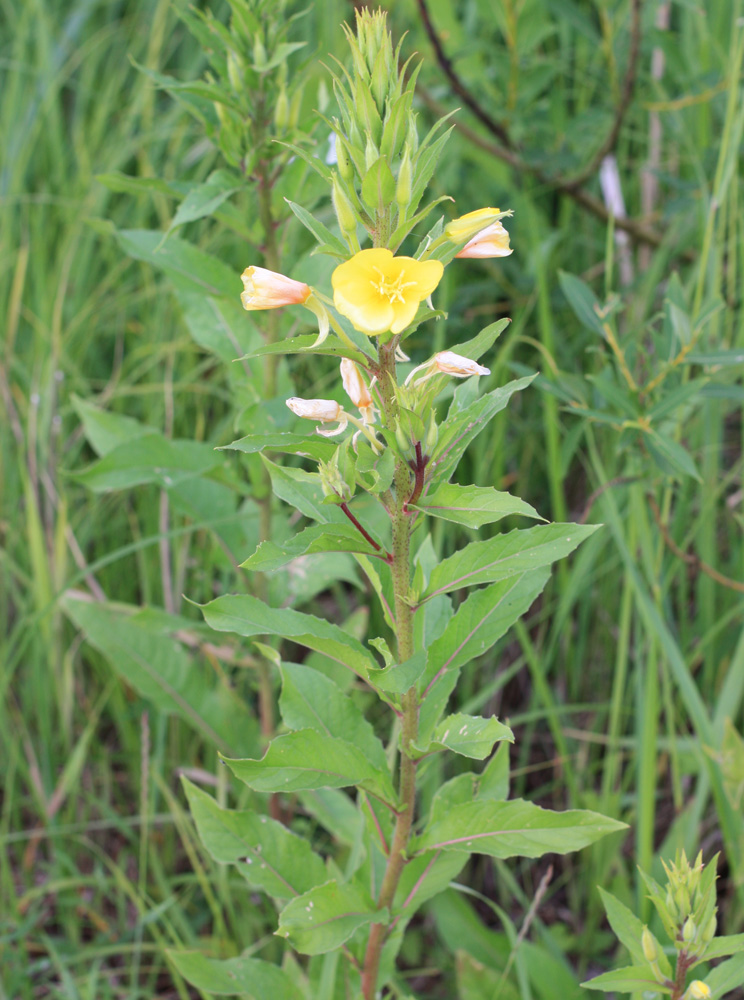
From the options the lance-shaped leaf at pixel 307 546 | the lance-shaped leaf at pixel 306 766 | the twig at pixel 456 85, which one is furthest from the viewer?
the twig at pixel 456 85

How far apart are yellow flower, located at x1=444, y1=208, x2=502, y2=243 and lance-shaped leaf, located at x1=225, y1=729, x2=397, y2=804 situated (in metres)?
0.70

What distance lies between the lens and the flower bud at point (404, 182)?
41.0 inches

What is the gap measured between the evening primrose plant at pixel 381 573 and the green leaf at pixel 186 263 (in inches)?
26.1

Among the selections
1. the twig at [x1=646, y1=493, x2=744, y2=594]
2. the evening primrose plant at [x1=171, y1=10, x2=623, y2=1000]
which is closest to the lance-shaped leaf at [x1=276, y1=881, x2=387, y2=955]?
the evening primrose plant at [x1=171, y1=10, x2=623, y2=1000]

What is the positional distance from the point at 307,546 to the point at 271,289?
34 centimetres

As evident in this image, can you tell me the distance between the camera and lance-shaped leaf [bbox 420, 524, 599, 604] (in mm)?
1169

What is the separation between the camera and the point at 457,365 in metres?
1.09

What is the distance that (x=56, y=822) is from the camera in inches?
94.0

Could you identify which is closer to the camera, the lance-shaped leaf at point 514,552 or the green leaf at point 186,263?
the lance-shaped leaf at point 514,552

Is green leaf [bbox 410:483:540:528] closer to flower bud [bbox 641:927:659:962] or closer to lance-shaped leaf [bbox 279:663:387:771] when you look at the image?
lance-shaped leaf [bbox 279:663:387:771]

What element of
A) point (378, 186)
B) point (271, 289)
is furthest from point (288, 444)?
point (378, 186)

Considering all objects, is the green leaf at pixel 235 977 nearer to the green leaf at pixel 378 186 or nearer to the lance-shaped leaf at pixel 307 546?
the lance-shaped leaf at pixel 307 546

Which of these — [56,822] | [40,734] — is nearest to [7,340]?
[40,734]

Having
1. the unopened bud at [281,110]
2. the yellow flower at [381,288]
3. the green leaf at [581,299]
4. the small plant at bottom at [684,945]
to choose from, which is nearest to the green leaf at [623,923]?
the small plant at bottom at [684,945]
